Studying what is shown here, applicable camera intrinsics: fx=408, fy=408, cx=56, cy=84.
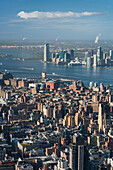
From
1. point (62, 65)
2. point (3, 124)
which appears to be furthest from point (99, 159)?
point (62, 65)

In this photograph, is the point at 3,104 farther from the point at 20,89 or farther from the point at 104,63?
the point at 104,63

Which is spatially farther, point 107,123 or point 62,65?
point 62,65

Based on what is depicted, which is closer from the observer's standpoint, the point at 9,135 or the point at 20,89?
the point at 9,135

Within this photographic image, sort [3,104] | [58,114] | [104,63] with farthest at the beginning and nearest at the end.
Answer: [104,63]
[3,104]
[58,114]

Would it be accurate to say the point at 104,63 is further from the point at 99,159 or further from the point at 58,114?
the point at 99,159

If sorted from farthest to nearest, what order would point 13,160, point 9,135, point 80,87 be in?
point 80,87 < point 9,135 < point 13,160

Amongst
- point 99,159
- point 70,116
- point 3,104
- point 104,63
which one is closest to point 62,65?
point 104,63

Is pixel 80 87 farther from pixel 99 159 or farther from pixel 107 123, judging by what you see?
pixel 99 159

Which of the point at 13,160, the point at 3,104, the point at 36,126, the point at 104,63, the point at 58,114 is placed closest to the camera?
the point at 13,160

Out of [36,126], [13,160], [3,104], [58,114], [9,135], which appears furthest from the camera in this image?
[3,104]
